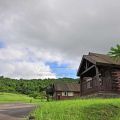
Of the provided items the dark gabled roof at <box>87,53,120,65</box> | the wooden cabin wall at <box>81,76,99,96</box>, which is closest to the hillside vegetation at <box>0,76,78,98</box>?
the wooden cabin wall at <box>81,76,99,96</box>

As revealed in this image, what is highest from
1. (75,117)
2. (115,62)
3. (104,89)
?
(115,62)

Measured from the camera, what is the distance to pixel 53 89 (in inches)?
3273

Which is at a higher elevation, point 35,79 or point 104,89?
point 35,79

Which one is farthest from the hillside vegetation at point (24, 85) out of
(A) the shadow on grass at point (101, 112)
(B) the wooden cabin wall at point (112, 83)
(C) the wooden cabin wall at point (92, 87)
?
(A) the shadow on grass at point (101, 112)


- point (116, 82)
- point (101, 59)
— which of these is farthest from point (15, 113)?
point (101, 59)

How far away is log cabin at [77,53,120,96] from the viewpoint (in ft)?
112

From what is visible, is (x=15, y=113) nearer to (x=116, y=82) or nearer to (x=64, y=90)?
(x=116, y=82)

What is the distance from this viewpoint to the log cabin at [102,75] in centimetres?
3409

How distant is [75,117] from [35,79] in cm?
10791

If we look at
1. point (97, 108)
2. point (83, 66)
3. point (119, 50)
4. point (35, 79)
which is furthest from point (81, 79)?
point (35, 79)

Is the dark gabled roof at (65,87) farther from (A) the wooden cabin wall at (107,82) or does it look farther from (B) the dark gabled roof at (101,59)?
(A) the wooden cabin wall at (107,82)

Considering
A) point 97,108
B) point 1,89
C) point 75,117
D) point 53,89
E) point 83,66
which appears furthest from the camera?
point 1,89

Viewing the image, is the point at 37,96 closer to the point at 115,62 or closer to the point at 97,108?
the point at 115,62

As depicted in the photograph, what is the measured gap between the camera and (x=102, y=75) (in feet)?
120
